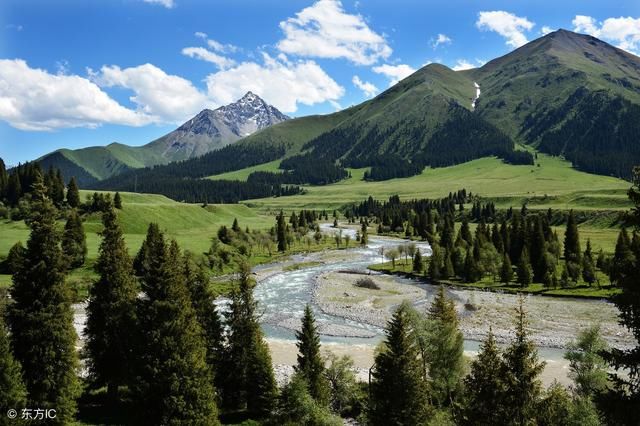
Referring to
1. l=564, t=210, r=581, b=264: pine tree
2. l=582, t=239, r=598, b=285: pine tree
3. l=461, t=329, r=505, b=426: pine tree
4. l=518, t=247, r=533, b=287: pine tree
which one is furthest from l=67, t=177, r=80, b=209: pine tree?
l=461, t=329, r=505, b=426: pine tree

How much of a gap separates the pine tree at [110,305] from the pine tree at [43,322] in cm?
746

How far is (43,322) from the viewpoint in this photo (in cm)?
3341

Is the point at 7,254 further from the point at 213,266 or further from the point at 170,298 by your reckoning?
the point at 170,298

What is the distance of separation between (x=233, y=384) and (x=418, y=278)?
87.9m

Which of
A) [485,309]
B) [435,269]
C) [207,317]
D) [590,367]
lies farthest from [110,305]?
[435,269]

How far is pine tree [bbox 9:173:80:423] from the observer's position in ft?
110

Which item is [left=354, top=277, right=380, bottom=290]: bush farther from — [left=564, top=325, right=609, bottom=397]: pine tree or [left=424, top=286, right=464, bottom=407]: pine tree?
[left=564, top=325, right=609, bottom=397]: pine tree

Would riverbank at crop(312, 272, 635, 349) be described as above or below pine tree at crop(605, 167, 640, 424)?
below

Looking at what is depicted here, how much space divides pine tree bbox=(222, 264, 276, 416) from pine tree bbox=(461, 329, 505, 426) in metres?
24.2

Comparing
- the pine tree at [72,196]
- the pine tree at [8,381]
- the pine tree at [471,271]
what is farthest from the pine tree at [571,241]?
the pine tree at [72,196]

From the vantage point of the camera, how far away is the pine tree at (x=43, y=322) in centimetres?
3341

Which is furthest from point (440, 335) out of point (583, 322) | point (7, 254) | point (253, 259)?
point (253, 259)

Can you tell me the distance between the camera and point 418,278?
4973 inches

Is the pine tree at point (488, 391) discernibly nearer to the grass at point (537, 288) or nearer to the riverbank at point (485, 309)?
the riverbank at point (485, 309)
